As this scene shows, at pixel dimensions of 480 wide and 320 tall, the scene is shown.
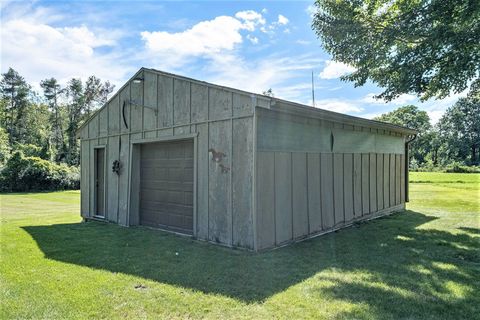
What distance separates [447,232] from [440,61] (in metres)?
3.57

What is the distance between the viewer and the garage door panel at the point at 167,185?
6801 millimetres

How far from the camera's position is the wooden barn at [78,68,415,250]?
548cm

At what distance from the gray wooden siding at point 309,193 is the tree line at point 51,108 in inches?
1482

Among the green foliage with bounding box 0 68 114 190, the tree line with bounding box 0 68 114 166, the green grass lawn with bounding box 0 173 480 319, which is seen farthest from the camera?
the tree line with bounding box 0 68 114 166

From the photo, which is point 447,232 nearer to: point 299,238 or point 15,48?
point 299,238

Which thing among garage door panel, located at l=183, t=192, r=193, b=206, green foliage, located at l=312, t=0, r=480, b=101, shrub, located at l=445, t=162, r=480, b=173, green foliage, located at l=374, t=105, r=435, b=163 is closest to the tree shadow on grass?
garage door panel, located at l=183, t=192, r=193, b=206

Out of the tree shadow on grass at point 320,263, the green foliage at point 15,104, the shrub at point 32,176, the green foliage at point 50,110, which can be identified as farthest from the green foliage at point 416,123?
the green foliage at point 15,104

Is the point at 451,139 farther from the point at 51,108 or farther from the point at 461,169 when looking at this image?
the point at 51,108

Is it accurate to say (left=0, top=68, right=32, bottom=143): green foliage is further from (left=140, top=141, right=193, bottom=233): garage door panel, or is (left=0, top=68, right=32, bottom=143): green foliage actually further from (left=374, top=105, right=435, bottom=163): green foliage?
(left=374, top=105, right=435, bottom=163): green foliage

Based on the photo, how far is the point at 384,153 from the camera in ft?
31.1

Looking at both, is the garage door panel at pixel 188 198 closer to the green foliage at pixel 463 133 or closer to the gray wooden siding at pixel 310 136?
the gray wooden siding at pixel 310 136

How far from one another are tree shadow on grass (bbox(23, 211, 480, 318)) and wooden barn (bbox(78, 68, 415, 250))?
0.49 m

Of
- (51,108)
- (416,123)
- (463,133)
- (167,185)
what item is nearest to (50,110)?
(51,108)

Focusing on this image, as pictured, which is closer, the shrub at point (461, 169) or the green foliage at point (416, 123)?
the shrub at point (461, 169)
